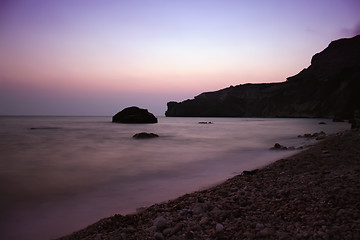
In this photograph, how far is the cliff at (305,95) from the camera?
7562 centimetres

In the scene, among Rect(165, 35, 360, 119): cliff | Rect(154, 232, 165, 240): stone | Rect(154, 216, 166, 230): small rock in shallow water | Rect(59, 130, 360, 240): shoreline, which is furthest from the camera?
Rect(165, 35, 360, 119): cliff

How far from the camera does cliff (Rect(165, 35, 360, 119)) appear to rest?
75.6 metres

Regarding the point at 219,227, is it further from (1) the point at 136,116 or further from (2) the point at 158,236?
(1) the point at 136,116

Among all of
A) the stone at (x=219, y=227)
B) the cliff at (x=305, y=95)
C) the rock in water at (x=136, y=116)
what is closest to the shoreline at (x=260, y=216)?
the stone at (x=219, y=227)

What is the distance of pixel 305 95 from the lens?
94.8 meters

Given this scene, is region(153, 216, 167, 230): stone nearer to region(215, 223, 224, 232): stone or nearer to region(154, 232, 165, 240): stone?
region(154, 232, 165, 240): stone

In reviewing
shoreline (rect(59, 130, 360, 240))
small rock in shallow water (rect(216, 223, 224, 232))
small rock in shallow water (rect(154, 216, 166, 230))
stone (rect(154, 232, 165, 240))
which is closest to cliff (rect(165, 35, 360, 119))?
shoreline (rect(59, 130, 360, 240))

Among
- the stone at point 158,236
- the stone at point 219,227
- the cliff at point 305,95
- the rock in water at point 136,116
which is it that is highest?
the cliff at point 305,95

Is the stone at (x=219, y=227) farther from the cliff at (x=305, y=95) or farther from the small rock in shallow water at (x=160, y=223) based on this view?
the cliff at (x=305, y=95)

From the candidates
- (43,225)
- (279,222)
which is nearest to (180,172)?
(43,225)

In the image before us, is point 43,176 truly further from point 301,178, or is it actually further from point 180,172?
point 301,178

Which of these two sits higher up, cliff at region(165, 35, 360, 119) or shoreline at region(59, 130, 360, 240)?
cliff at region(165, 35, 360, 119)

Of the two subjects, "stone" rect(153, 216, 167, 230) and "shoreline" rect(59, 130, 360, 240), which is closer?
"shoreline" rect(59, 130, 360, 240)

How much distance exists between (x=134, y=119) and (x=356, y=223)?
1830 inches
